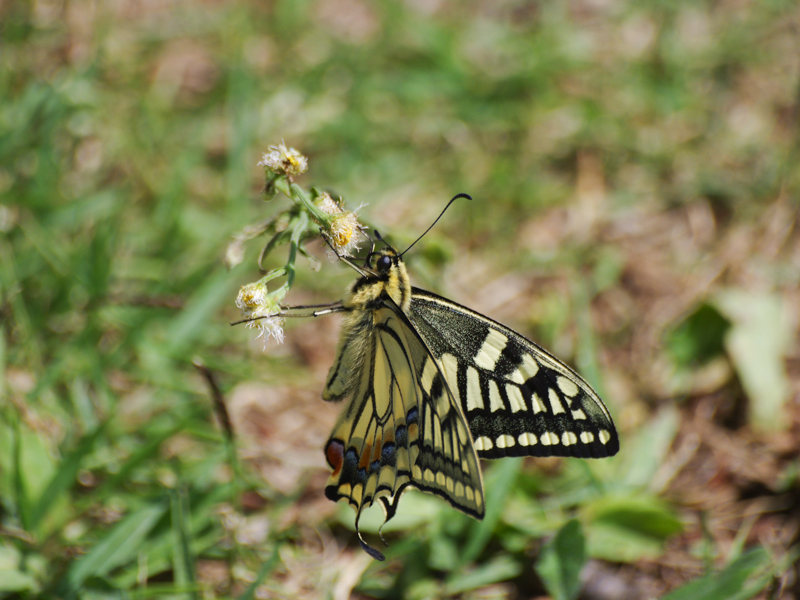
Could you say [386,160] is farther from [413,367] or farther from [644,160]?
[413,367]

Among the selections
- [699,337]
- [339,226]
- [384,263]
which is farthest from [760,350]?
[339,226]

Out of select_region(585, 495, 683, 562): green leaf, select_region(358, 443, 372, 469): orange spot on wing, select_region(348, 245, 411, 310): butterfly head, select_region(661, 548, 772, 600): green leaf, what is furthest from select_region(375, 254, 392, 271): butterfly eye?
select_region(661, 548, 772, 600): green leaf

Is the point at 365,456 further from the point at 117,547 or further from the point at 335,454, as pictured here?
the point at 117,547

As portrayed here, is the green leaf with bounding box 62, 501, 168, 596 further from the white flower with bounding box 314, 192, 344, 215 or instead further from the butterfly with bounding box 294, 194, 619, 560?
the white flower with bounding box 314, 192, 344, 215

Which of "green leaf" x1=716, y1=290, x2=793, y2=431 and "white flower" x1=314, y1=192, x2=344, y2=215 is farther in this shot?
"green leaf" x1=716, y1=290, x2=793, y2=431

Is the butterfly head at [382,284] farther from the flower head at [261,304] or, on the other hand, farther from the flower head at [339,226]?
the flower head at [261,304]

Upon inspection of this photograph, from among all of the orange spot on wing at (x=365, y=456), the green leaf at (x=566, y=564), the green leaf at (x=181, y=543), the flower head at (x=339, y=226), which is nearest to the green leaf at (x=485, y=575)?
the green leaf at (x=566, y=564)

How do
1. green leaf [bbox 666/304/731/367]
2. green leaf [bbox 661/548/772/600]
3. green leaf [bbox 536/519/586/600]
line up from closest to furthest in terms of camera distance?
green leaf [bbox 661/548/772/600] → green leaf [bbox 536/519/586/600] → green leaf [bbox 666/304/731/367]
